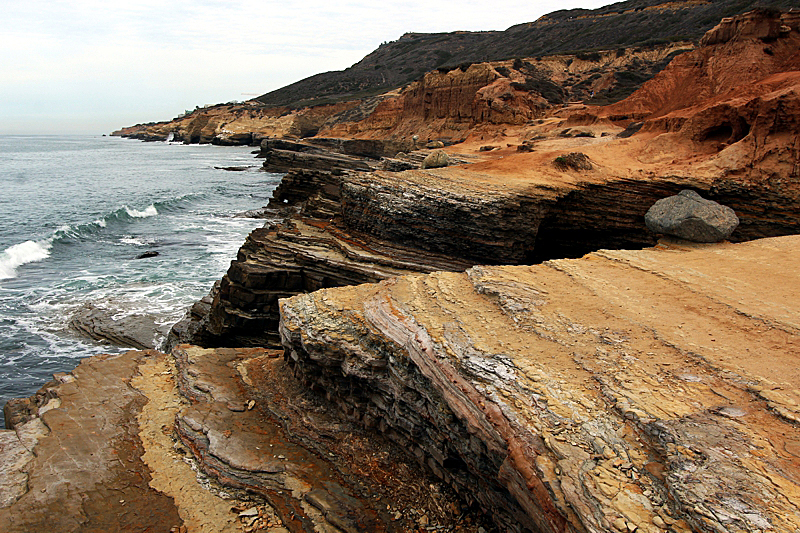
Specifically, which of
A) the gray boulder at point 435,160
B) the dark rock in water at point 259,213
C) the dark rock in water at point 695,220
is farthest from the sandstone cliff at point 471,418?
the dark rock in water at point 259,213

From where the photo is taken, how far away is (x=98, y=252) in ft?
75.3

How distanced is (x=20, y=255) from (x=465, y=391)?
24.5 metres

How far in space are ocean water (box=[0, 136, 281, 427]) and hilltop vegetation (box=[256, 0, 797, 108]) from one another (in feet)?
105

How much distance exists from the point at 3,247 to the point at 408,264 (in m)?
22.1

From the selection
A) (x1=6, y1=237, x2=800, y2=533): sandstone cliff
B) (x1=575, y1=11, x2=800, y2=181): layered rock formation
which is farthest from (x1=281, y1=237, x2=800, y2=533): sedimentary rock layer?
(x1=575, y1=11, x2=800, y2=181): layered rock formation

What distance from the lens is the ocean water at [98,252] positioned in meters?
13.7

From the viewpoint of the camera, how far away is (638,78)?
41188 millimetres

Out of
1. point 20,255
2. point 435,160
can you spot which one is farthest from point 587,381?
point 20,255

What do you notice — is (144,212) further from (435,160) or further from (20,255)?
(435,160)

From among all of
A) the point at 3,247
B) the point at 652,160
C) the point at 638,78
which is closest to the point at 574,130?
the point at 652,160

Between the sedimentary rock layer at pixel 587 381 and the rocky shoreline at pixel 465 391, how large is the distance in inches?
0.9

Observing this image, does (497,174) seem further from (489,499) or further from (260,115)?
(260,115)

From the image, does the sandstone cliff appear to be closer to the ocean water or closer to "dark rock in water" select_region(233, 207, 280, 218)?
the ocean water

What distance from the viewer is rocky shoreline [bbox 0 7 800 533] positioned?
3820 millimetres
